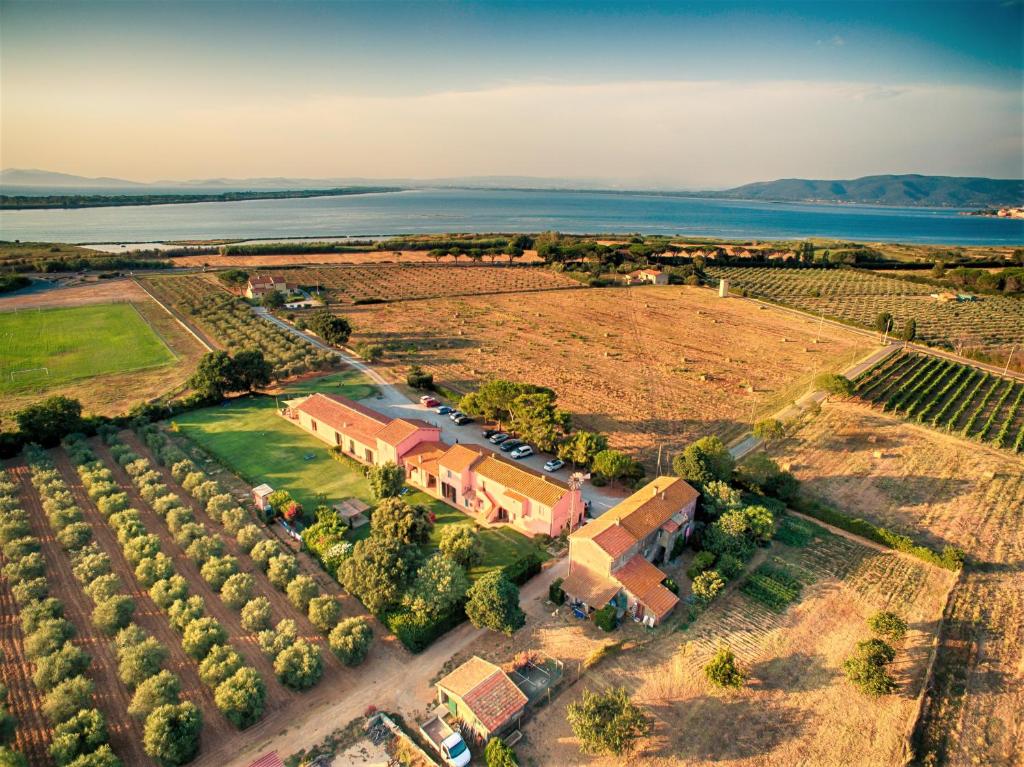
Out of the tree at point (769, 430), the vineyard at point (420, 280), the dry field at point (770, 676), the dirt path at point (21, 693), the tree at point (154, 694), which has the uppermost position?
the vineyard at point (420, 280)

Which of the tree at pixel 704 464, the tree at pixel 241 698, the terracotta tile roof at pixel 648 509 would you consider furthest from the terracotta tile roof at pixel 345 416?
the tree at pixel 704 464

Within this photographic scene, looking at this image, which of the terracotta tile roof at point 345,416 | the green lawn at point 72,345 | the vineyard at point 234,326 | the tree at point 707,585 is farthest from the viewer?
the vineyard at point 234,326

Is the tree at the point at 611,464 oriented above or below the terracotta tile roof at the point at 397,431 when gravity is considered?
below

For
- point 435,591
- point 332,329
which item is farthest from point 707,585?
point 332,329

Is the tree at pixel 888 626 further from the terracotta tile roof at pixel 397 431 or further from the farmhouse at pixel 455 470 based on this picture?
the terracotta tile roof at pixel 397 431

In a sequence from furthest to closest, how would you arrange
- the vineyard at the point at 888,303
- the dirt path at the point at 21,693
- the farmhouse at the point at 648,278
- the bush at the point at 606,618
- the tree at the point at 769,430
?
1. the farmhouse at the point at 648,278
2. the vineyard at the point at 888,303
3. the tree at the point at 769,430
4. the bush at the point at 606,618
5. the dirt path at the point at 21,693

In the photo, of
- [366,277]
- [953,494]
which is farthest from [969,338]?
[366,277]

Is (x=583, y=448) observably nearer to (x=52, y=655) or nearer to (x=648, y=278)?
(x=52, y=655)
